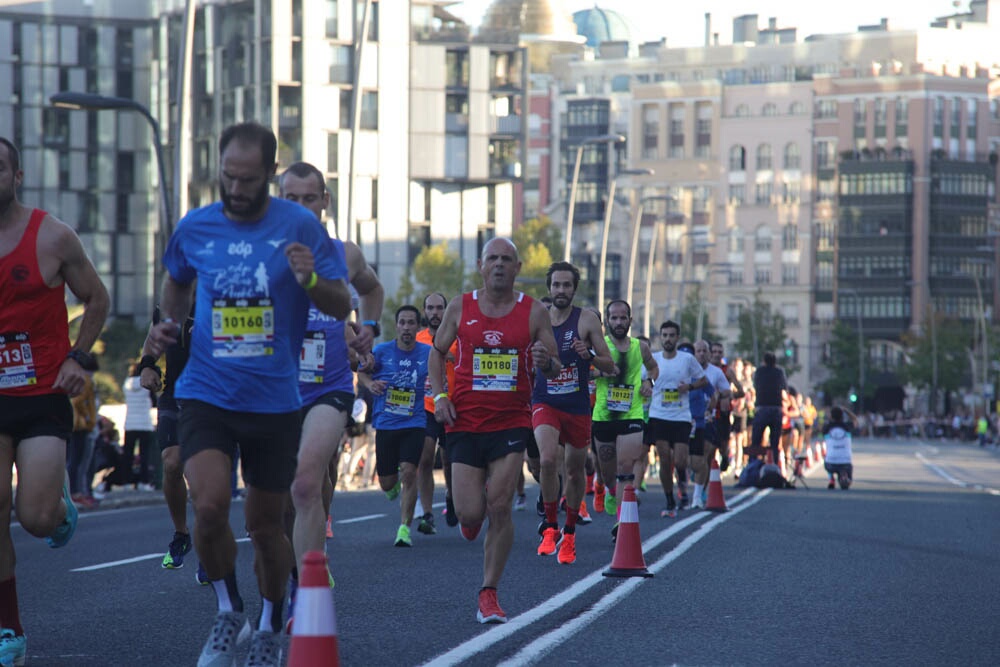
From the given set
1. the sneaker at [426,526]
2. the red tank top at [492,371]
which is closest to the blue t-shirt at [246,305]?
the red tank top at [492,371]

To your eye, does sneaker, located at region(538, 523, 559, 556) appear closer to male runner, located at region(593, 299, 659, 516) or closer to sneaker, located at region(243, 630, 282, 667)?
male runner, located at region(593, 299, 659, 516)

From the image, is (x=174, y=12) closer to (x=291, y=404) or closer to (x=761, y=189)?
(x=761, y=189)

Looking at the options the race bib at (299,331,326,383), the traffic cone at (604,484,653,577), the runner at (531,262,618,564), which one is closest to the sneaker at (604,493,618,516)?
the runner at (531,262,618,564)

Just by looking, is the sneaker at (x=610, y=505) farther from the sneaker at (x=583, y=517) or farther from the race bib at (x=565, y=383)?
the race bib at (x=565, y=383)

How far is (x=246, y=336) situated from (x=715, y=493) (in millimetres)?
13849

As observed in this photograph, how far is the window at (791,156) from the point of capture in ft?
466

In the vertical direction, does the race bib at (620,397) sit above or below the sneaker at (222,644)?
above

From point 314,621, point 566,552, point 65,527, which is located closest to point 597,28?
point 566,552

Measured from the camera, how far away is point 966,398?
12650 cm

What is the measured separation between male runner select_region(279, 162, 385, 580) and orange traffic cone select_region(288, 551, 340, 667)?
250 centimetres

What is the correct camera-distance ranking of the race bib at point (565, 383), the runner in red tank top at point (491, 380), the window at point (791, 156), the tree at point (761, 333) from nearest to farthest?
the runner in red tank top at point (491, 380) → the race bib at point (565, 383) → the tree at point (761, 333) → the window at point (791, 156)

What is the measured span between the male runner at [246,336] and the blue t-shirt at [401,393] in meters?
8.56

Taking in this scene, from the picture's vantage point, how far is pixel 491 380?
10.2 meters

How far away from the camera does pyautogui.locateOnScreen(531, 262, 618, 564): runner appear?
13547 mm
